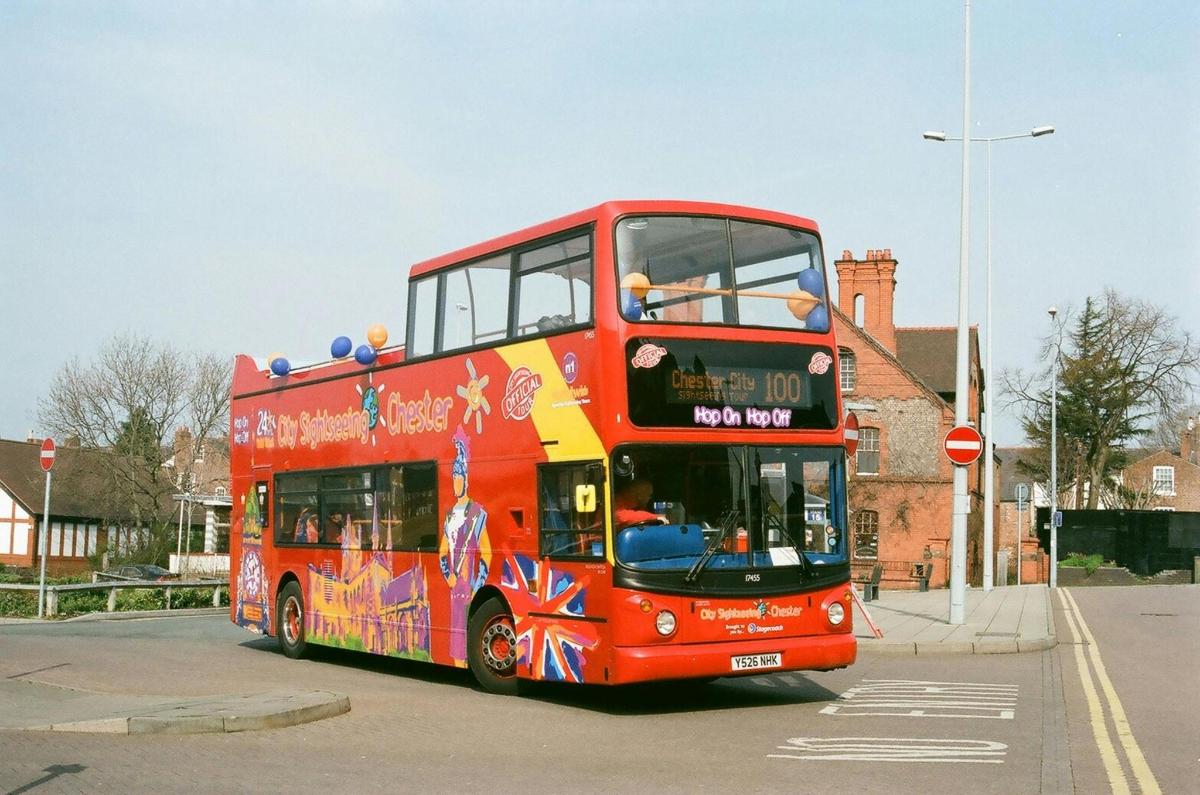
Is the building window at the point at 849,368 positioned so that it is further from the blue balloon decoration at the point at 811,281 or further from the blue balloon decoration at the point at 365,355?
the blue balloon decoration at the point at 811,281

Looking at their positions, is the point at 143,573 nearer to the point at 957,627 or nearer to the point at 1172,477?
the point at 957,627

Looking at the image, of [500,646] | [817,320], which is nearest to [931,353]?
[817,320]

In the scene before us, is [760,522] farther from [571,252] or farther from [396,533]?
[396,533]

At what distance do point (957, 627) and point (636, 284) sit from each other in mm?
13261

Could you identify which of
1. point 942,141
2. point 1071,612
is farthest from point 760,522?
point 1071,612

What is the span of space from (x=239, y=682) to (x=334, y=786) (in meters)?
6.44

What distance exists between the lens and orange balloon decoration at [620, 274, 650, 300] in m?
12.1

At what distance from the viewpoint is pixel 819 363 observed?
12773 mm

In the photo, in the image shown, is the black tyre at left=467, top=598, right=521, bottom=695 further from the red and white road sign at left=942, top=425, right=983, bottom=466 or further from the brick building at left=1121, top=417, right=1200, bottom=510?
the brick building at left=1121, top=417, right=1200, bottom=510

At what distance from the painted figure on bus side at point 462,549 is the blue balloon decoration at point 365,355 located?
2.42 meters

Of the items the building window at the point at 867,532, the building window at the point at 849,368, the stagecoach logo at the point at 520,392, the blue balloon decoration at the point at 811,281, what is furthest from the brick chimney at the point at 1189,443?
the stagecoach logo at the point at 520,392

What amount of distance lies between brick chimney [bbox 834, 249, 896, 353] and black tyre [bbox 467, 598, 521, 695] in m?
43.4

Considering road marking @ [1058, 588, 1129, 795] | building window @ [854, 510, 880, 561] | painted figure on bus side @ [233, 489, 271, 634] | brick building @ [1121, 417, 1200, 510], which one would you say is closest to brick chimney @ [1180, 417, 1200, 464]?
brick building @ [1121, 417, 1200, 510]

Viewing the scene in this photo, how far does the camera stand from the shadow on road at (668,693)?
42.2 ft
